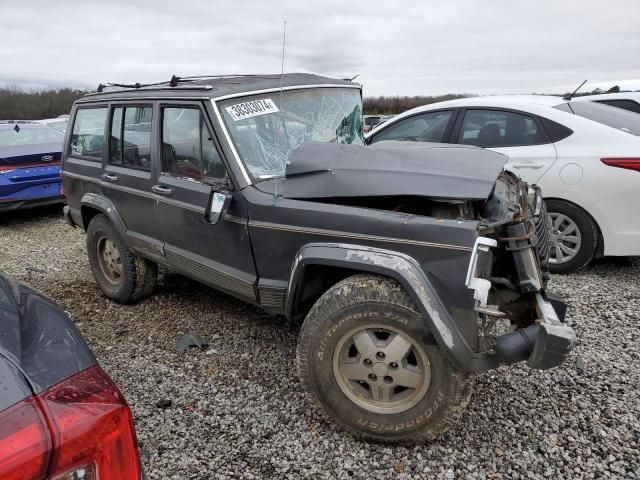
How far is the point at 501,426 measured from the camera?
2.64 metres

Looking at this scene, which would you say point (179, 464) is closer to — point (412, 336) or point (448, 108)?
point (412, 336)

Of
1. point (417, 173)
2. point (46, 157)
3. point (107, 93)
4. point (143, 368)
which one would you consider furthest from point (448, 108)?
point (46, 157)

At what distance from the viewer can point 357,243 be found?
8.07 feet

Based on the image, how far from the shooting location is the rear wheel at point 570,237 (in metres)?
4.37

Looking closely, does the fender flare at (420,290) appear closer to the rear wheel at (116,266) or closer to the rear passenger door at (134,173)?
the rear passenger door at (134,173)

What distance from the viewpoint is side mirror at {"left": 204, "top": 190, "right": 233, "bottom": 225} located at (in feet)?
9.33

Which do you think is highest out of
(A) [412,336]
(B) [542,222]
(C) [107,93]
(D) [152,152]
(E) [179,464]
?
(C) [107,93]

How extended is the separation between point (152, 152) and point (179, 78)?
0.69 meters

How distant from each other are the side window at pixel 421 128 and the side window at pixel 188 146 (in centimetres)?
284

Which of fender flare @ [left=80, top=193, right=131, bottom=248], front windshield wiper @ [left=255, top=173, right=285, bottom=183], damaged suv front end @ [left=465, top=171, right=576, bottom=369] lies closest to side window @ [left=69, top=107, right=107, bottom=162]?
fender flare @ [left=80, top=193, right=131, bottom=248]

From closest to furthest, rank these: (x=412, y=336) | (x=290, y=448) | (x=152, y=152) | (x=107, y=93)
A: 1. (x=412, y=336)
2. (x=290, y=448)
3. (x=152, y=152)
4. (x=107, y=93)

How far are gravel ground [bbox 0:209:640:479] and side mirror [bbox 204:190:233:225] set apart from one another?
1.09 meters

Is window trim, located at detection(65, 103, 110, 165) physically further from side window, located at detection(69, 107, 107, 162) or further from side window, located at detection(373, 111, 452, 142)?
side window, located at detection(373, 111, 452, 142)

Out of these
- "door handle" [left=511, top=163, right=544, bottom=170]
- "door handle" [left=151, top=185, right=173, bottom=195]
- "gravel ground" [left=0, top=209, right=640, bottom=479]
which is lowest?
"gravel ground" [left=0, top=209, right=640, bottom=479]
